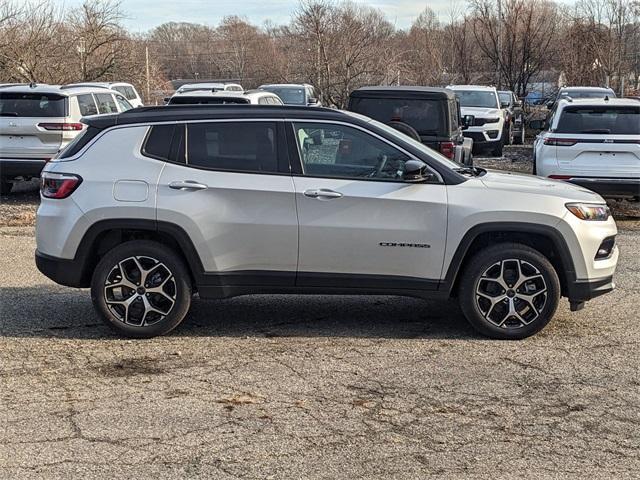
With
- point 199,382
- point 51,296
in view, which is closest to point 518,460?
point 199,382

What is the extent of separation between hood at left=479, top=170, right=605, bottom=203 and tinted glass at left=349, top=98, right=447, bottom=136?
523 cm

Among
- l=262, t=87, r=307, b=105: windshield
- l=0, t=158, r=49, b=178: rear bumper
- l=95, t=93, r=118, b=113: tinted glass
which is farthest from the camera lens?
l=262, t=87, r=307, b=105: windshield

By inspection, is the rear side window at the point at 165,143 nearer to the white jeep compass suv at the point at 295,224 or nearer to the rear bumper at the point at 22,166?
the white jeep compass suv at the point at 295,224

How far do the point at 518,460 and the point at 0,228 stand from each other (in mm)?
9361

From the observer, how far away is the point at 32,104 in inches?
536

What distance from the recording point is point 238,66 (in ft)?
210

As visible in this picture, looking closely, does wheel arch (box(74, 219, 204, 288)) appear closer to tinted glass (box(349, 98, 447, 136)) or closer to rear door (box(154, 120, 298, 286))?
rear door (box(154, 120, 298, 286))

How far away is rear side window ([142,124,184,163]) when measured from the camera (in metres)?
6.36

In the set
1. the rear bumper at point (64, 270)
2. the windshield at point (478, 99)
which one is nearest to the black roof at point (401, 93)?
the rear bumper at point (64, 270)

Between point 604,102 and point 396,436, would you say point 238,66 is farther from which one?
point 396,436

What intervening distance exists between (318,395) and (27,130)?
392 inches

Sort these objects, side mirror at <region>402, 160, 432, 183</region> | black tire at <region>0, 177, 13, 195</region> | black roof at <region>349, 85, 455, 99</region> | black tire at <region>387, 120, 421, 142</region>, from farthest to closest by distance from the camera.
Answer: black tire at <region>0, 177, 13, 195</region> → black roof at <region>349, 85, 455, 99</region> → black tire at <region>387, 120, 421, 142</region> → side mirror at <region>402, 160, 432, 183</region>

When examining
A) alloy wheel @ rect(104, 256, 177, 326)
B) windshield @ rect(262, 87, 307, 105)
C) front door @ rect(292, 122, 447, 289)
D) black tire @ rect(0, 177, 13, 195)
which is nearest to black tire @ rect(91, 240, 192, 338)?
alloy wheel @ rect(104, 256, 177, 326)

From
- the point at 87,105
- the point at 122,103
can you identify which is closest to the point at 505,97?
the point at 122,103
